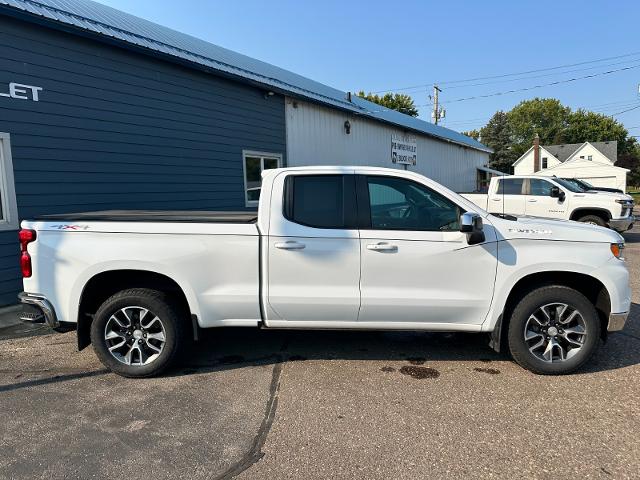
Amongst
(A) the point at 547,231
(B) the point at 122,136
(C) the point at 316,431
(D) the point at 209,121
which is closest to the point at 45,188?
(B) the point at 122,136

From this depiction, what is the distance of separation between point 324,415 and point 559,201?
10896 mm

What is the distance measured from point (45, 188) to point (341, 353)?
5246mm

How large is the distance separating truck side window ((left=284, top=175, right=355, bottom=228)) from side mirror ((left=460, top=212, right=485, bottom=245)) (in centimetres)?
94

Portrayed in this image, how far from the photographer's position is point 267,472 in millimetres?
2570

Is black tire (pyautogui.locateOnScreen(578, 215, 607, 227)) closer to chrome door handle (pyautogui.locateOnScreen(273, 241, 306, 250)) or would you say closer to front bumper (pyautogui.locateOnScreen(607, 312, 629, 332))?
front bumper (pyautogui.locateOnScreen(607, 312, 629, 332))

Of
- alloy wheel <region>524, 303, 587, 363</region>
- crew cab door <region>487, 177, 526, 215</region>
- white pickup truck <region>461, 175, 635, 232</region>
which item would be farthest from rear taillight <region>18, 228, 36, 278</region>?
crew cab door <region>487, 177, 526, 215</region>

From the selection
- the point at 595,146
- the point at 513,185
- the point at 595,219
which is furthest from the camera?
the point at 595,146

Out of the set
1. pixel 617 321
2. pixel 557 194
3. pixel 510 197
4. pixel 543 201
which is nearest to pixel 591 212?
pixel 557 194

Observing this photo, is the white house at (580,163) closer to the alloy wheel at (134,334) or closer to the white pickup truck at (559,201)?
the white pickup truck at (559,201)

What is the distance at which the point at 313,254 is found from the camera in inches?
146

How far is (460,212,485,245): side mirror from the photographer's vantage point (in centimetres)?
345

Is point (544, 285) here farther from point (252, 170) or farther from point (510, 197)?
point (510, 197)

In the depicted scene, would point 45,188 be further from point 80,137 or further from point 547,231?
point 547,231

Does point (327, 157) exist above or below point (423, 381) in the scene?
above
